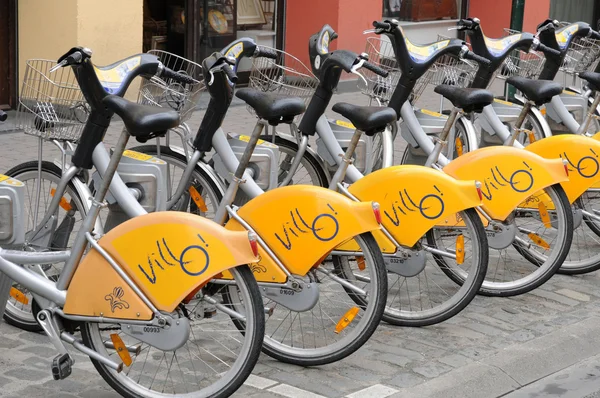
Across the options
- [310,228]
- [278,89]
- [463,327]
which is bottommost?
[463,327]

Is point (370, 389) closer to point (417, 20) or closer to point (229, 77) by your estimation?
point (229, 77)

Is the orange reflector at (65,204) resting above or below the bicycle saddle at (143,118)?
below

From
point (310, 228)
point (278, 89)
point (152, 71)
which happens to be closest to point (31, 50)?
point (278, 89)

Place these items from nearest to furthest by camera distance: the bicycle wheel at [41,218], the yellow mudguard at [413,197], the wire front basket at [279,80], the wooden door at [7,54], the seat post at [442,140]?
the bicycle wheel at [41,218]
the yellow mudguard at [413,197]
the seat post at [442,140]
the wire front basket at [279,80]
the wooden door at [7,54]

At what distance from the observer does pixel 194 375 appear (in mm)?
4547

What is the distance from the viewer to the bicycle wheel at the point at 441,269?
5.20 metres

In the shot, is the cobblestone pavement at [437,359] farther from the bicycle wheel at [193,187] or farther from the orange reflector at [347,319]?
the bicycle wheel at [193,187]

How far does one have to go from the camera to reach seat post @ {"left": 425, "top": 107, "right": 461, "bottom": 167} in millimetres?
5697

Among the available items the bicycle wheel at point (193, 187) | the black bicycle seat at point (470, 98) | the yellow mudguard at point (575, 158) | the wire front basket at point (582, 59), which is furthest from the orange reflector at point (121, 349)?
the wire front basket at point (582, 59)

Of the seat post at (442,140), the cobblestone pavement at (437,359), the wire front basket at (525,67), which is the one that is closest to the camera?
the cobblestone pavement at (437,359)

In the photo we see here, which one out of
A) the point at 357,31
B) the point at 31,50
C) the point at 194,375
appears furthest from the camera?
the point at 357,31

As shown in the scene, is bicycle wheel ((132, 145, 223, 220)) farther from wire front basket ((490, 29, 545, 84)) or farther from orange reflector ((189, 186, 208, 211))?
wire front basket ((490, 29, 545, 84))

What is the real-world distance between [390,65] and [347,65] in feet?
5.69

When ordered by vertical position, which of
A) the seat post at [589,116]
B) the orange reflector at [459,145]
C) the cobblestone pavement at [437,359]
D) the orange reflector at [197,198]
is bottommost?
the cobblestone pavement at [437,359]
